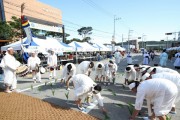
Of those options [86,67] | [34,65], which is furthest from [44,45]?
[86,67]

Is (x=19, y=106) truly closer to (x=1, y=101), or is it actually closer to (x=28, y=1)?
(x=1, y=101)

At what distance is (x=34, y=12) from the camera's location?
46.7 m

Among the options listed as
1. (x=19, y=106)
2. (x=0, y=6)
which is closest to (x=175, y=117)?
(x=19, y=106)

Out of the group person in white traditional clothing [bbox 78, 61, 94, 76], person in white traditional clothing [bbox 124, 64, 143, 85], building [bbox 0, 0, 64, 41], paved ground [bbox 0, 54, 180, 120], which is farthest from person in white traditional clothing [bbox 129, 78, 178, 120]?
building [bbox 0, 0, 64, 41]

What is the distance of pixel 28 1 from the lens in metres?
45.2

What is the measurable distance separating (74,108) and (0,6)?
111 ft

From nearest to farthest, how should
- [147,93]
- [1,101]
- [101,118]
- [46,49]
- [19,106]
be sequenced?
[147,93] → [101,118] → [19,106] → [1,101] → [46,49]

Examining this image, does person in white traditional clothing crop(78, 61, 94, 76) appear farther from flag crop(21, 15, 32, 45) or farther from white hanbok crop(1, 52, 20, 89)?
flag crop(21, 15, 32, 45)

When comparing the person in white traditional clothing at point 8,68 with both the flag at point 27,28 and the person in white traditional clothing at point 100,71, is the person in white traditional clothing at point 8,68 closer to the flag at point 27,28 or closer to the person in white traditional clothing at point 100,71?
the person in white traditional clothing at point 100,71

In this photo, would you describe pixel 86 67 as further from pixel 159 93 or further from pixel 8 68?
pixel 159 93

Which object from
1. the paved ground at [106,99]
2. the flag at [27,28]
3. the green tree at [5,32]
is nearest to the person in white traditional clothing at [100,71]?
the paved ground at [106,99]

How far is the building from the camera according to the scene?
31812mm

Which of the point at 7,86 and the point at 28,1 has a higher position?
the point at 28,1

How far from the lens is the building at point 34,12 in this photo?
31.8 metres
